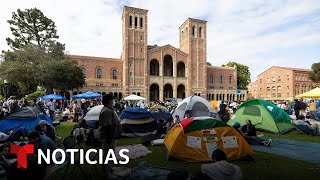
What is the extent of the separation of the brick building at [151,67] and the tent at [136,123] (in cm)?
3279

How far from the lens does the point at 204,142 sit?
Answer: 6477mm

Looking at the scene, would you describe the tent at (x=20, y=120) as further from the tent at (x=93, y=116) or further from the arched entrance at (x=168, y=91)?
the arched entrance at (x=168, y=91)

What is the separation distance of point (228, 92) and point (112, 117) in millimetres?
53724

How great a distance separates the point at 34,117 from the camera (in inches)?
417

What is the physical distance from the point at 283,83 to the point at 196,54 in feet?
83.1

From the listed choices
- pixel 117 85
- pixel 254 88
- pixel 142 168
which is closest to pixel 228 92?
pixel 254 88

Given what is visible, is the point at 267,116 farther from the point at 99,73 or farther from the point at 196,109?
the point at 99,73

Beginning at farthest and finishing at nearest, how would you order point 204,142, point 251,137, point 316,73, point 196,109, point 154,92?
point 316,73, point 154,92, point 196,109, point 251,137, point 204,142

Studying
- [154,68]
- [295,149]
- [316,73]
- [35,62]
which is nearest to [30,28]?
[35,62]

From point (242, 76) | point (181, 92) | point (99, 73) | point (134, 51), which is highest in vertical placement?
point (134, 51)

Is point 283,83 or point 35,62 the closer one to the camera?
point 35,62

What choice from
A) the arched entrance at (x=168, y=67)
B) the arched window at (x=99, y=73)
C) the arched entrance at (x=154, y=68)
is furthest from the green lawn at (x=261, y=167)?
the arched entrance at (x=168, y=67)

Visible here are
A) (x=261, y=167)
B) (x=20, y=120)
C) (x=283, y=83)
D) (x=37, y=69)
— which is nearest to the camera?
(x=261, y=167)

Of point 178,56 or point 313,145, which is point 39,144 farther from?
point 178,56
